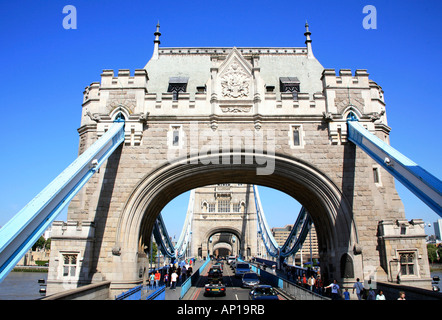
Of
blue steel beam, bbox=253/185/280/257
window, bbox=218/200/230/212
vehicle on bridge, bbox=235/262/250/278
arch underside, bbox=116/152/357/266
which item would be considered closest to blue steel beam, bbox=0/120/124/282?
arch underside, bbox=116/152/357/266

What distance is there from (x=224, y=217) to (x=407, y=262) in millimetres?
58542

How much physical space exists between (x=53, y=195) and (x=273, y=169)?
8.98 metres

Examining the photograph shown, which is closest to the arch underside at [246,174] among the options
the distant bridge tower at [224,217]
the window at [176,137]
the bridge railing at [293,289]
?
the window at [176,137]

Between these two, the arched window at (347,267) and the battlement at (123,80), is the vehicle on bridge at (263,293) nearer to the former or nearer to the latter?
the arched window at (347,267)

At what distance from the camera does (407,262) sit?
41.3ft

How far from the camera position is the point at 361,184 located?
13.8 meters

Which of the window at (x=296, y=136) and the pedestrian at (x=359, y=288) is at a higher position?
the window at (x=296, y=136)

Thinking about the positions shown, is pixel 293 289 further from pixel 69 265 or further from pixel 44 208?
pixel 44 208

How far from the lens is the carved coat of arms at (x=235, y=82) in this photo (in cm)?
1504

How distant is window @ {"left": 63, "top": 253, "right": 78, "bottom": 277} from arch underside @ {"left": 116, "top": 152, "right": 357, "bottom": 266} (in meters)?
1.81

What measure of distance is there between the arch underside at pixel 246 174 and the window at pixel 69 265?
71.4 inches

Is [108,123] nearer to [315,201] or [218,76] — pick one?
[218,76]

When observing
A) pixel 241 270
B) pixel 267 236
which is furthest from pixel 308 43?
pixel 267 236
